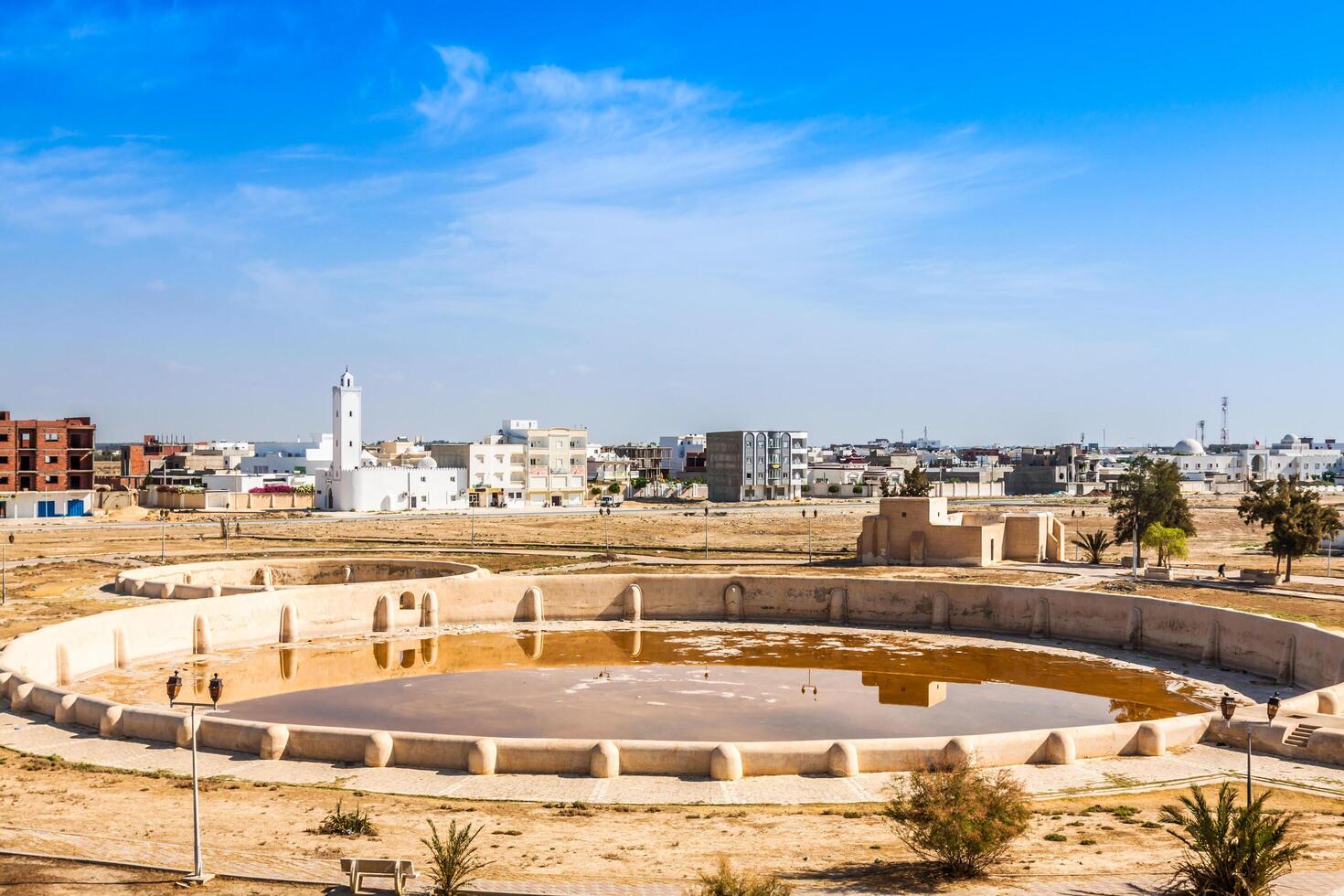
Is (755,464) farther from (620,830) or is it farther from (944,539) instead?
(620,830)

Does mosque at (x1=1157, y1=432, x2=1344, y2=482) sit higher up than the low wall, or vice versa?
mosque at (x1=1157, y1=432, x2=1344, y2=482)

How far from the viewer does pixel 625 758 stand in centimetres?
1802

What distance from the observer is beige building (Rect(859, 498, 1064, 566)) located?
154ft

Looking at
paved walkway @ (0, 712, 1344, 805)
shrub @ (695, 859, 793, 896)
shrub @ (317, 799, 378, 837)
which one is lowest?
paved walkway @ (0, 712, 1344, 805)

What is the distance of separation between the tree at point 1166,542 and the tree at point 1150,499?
7.74 ft

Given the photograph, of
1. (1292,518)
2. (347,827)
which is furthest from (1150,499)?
(347,827)

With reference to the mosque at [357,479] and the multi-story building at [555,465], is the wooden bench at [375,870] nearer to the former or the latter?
the mosque at [357,479]

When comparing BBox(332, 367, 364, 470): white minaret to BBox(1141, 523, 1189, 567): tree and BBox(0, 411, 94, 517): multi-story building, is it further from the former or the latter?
BBox(1141, 523, 1189, 567): tree

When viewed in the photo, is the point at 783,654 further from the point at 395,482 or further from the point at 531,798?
the point at 395,482

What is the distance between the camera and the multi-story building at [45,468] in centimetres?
8012

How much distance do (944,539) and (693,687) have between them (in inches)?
818

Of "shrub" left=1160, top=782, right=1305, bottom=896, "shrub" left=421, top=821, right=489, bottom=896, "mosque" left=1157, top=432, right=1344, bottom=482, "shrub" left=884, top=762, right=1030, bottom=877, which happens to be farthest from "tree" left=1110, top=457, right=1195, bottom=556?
"mosque" left=1157, top=432, right=1344, bottom=482

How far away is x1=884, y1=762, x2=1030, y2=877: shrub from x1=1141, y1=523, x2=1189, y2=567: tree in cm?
3519

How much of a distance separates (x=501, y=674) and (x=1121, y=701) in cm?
1593
